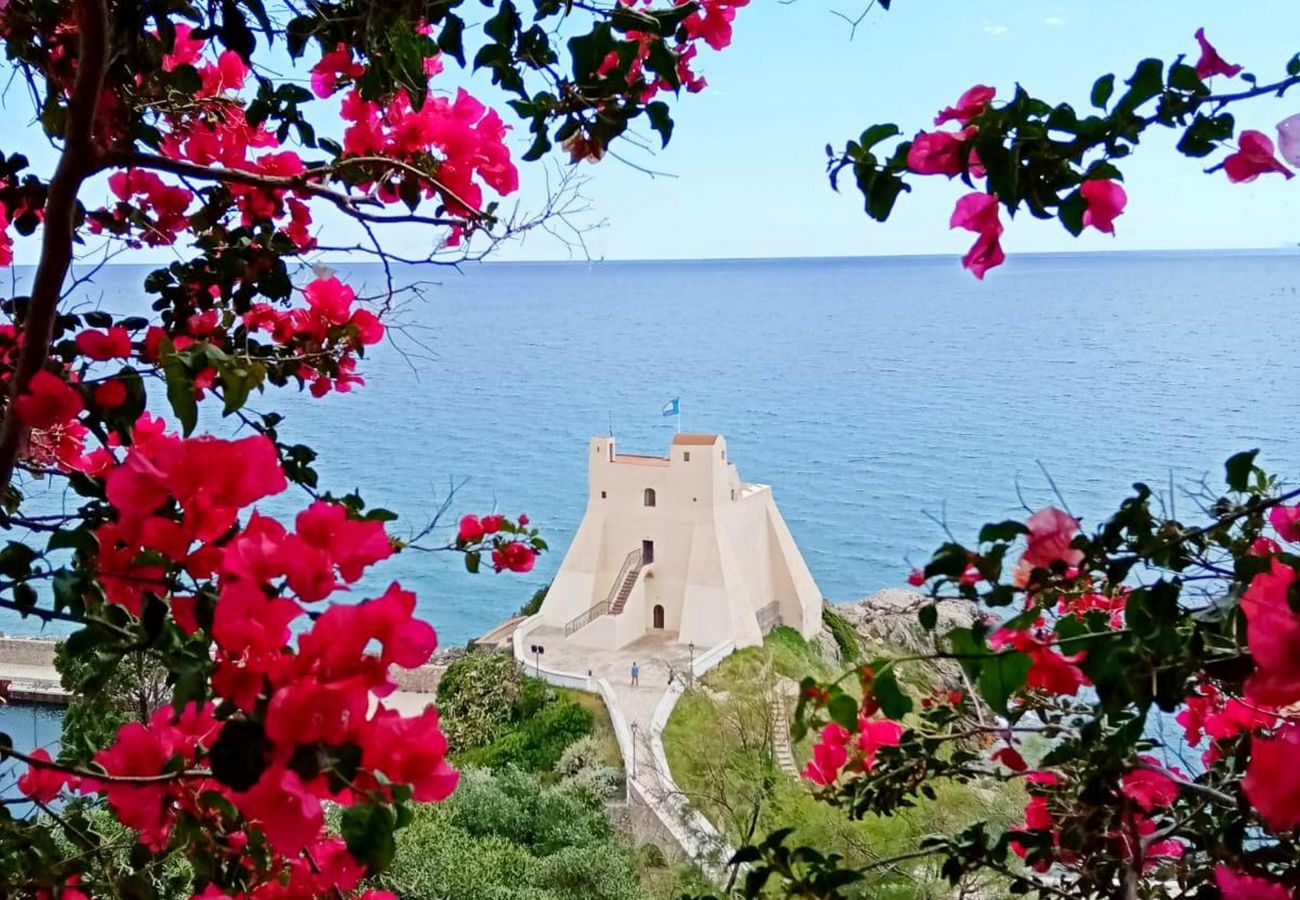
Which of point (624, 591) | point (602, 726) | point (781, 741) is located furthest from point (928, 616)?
point (624, 591)

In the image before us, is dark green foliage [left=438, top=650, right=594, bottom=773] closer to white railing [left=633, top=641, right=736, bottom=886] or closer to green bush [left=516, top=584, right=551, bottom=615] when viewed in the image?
white railing [left=633, top=641, right=736, bottom=886]

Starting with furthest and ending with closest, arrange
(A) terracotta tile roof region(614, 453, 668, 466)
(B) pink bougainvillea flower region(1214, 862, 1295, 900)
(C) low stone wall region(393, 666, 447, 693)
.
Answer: (A) terracotta tile roof region(614, 453, 668, 466)
(C) low stone wall region(393, 666, 447, 693)
(B) pink bougainvillea flower region(1214, 862, 1295, 900)

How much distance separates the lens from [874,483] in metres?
17.3

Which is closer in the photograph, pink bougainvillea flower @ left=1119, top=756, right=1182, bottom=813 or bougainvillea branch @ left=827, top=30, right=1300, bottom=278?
bougainvillea branch @ left=827, top=30, right=1300, bottom=278

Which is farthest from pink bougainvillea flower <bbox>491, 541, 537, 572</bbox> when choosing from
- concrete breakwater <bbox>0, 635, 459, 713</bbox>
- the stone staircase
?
the stone staircase

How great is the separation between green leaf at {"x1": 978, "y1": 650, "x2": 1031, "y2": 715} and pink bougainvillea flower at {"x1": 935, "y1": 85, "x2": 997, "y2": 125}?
32 centimetres

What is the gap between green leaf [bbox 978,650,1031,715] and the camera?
1.87 feet

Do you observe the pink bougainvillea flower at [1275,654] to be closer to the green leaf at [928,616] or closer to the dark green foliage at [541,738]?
the green leaf at [928,616]

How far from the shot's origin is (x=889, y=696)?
630mm

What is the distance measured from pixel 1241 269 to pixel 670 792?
60995 mm

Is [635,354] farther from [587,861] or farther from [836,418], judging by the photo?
[587,861]

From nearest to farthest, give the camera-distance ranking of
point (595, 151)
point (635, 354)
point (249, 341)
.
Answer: point (595, 151) → point (249, 341) → point (635, 354)

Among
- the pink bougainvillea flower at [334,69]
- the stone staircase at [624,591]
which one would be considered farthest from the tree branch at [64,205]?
the stone staircase at [624,591]

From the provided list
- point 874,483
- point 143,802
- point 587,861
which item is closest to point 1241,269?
point 874,483
